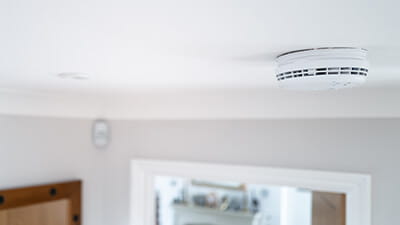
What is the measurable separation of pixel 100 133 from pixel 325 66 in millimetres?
1568

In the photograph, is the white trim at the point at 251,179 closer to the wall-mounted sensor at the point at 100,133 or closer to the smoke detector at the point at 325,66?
the wall-mounted sensor at the point at 100,133

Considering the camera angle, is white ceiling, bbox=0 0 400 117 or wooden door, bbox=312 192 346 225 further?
wooden door, bbox=312 192 346 225

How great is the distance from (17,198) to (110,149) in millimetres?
570

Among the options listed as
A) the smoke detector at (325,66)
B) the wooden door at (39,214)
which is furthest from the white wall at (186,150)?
the smoke detector at (325,66)

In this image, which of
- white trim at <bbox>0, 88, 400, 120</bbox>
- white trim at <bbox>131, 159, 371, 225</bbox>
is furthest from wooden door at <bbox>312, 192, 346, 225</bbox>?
A: white trim at <bbox>0, 88, 400, 120</bbox>

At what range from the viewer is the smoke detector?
A: 0.67 meters

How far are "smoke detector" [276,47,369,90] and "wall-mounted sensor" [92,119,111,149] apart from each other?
1.46 metres

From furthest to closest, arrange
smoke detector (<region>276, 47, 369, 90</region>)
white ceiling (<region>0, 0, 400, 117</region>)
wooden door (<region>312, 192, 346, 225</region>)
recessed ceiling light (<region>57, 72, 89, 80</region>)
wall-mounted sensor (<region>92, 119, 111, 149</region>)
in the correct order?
wall-mounted sensor (<region>92, 119, 111, 149</region>) < wooden door (<region>312, 192, 346, 225</region>) < recessed ceiling light (<region>57, 72, 89, 80</region>) < smoke detector (<region>276, 47, 369, 90</region>) < white ceiling (<region>0, 0, 400, 117</region>)

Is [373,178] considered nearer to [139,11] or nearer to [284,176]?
[284,176]

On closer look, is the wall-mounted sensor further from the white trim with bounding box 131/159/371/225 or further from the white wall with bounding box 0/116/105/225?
the white trim with bounding box 131/159/371/225

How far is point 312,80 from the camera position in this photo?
72 cm

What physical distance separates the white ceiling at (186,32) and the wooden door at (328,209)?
0.85m

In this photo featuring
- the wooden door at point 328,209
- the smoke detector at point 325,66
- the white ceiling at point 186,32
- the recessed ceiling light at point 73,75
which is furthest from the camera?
the wooden door at point 328,209

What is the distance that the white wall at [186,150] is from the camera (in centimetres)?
142
